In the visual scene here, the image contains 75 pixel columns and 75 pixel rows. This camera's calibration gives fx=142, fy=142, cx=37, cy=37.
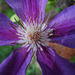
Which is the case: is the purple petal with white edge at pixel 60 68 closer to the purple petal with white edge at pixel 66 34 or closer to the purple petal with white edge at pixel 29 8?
the purple petal with white edge at pixel 66 34

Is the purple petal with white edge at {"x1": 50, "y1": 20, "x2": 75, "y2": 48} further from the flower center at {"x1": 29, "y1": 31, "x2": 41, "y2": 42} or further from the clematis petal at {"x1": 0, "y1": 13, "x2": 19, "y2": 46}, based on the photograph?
the clematis petal at {"x1": 0, "y1": 13, "x2": 19, "y2": 46}

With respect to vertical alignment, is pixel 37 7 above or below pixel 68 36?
above

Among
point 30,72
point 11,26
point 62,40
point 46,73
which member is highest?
point 11,26

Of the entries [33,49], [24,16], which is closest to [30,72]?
[33,49]

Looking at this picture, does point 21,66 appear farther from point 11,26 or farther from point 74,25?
point 74,25

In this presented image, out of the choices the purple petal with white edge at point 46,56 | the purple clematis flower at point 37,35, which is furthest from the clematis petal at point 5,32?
the purple petal with white edge at point 46,56

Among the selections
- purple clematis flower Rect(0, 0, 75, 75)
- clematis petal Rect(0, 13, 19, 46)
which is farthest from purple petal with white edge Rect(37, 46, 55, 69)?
clematis petal Rect(0, 13, 19, 46)
